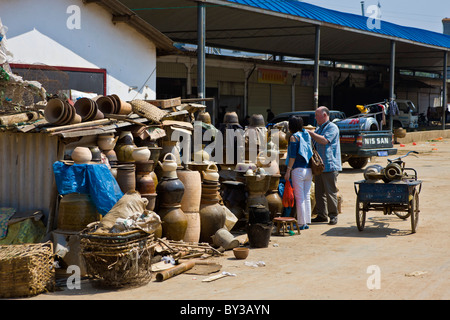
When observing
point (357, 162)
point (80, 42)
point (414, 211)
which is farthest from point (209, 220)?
point (357, 162)

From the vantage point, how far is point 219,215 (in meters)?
8.55

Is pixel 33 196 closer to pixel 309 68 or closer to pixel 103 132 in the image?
pixel 103 132

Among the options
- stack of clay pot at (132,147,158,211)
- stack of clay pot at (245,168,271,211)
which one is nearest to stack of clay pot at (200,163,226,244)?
stack of clay pot at (245,168,271,211)

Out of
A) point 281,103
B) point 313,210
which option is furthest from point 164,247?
point 281,103

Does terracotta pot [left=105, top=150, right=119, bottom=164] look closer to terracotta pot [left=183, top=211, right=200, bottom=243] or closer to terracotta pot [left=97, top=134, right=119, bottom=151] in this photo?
terracotta pot [left=97, top=134, right=119, bottom=151]

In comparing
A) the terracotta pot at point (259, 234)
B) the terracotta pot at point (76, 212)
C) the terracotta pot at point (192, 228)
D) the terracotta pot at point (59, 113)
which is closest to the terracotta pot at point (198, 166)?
the terracotta pot at point (192, 228)

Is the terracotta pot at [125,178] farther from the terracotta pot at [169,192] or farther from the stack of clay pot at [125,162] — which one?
the terracotta pot at [169,192]

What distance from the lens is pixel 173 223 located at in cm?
786

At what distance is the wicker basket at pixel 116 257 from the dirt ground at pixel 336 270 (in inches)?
5.4

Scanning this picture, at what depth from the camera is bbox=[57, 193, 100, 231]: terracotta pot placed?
7.01 m

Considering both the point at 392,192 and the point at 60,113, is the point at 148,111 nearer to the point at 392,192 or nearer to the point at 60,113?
the point at 60,113

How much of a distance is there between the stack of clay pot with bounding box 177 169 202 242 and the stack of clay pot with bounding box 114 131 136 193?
775 mm

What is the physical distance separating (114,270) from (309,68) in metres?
29.9

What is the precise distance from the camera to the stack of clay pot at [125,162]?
7633 millimetres
